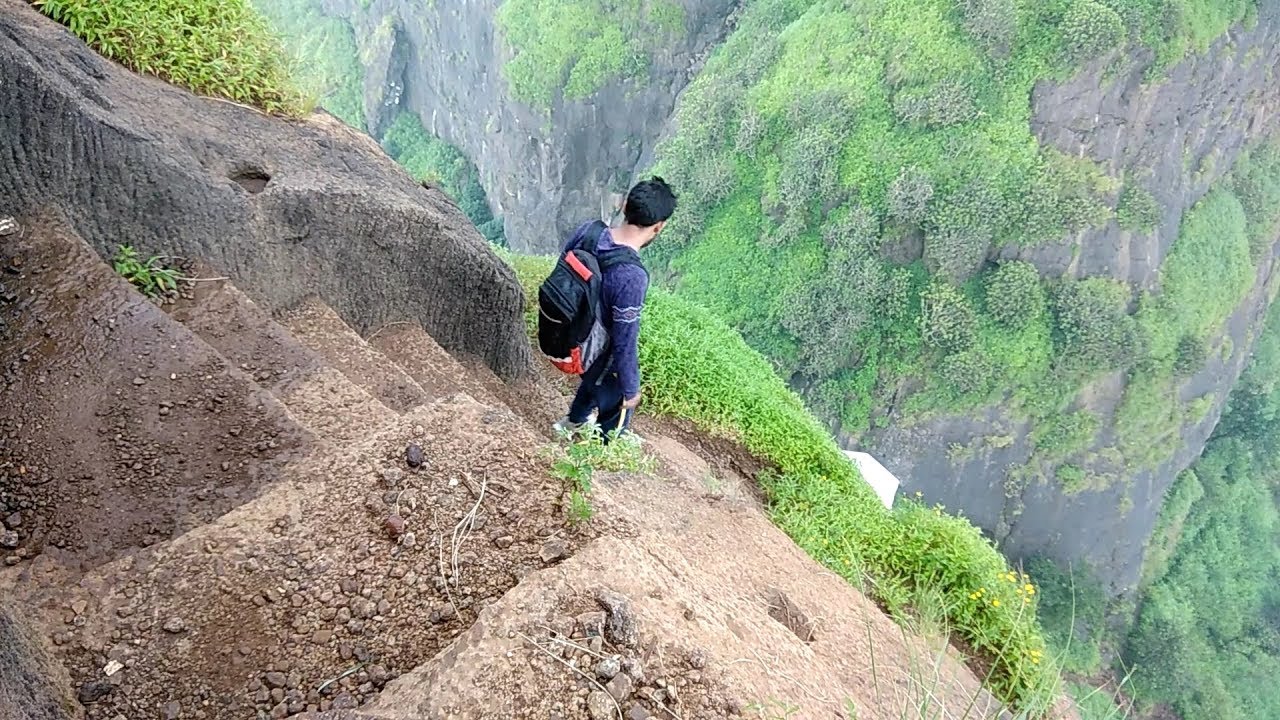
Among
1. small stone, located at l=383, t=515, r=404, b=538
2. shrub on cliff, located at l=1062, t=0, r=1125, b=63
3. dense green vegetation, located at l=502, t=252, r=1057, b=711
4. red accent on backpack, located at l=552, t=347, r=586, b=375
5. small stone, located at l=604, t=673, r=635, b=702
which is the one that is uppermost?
shrub on cliff, located at l=1062, t=0, r=1125, b=63

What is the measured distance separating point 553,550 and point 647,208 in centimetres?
139

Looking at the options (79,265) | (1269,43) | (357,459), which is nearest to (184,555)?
(357,459)

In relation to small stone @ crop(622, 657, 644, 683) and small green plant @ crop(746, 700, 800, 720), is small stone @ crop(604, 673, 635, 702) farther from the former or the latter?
small green plant @ crop(746, 700, 800, 720)

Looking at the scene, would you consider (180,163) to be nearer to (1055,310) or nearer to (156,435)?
(156,435)

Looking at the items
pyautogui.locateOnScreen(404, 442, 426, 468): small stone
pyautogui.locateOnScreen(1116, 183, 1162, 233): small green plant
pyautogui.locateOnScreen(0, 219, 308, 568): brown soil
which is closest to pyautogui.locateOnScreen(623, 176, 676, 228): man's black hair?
pyautogui.locateOnScreen(404, 442, 426, 468): small stone

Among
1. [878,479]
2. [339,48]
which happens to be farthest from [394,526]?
[339,48]

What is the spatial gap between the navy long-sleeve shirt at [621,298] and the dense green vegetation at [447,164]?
28.0 meters

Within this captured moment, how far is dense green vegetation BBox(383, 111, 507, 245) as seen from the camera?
3133 centimetres

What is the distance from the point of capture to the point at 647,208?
2.85 m

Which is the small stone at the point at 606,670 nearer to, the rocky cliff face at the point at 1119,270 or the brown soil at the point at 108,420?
the brown soil at the point at 108,420

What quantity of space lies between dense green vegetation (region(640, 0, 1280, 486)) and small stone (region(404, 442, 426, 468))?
17.5 meters

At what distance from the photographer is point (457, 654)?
5.14 feet

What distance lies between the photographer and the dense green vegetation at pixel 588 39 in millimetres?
24766

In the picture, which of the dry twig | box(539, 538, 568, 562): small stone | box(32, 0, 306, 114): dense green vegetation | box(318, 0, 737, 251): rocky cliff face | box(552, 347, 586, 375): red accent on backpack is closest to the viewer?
the dry twig
